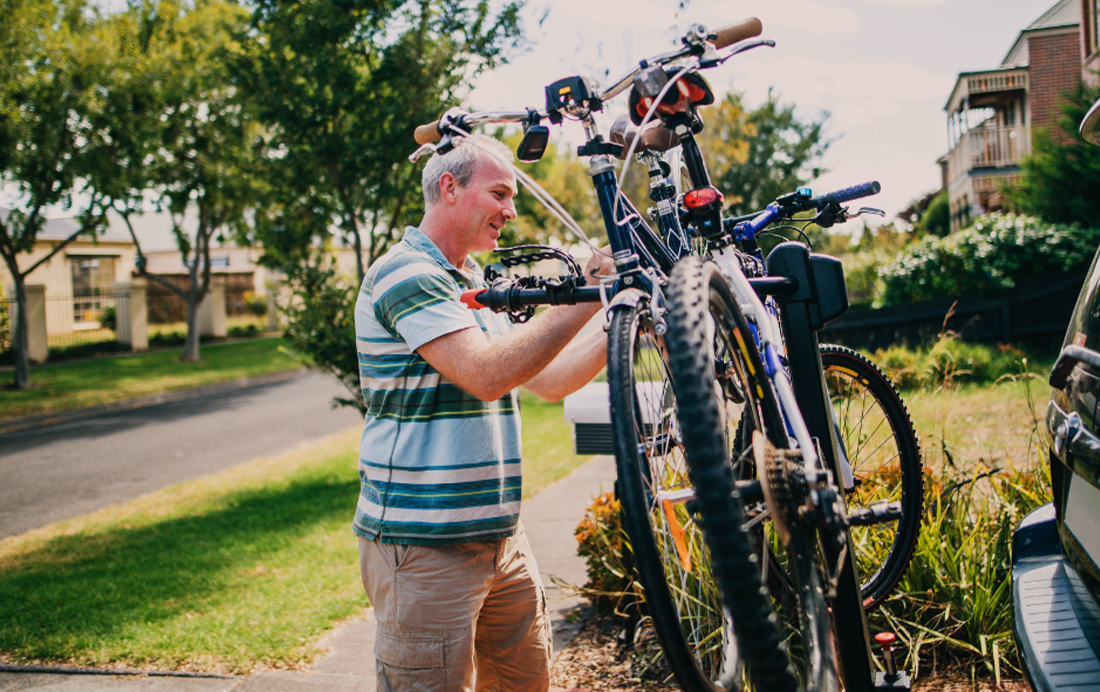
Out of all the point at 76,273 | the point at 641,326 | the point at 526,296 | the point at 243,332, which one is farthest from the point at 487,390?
the point at 76,273

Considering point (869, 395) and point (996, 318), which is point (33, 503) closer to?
point (869, 395)

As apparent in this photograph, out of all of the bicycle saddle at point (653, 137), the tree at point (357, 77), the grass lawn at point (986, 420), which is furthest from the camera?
the tree at point (357, 77)

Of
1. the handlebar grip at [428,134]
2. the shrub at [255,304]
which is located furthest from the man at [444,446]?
the shrub at [255,304]

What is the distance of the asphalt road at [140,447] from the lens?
8.45 metres

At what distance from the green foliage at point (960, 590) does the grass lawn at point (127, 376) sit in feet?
36.3

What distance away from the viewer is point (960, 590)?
3.12 meters

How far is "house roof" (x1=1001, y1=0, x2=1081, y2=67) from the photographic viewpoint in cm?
2388

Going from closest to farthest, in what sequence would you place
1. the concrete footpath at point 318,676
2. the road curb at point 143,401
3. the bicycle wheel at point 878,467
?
1. the bicycle wheel at point 878,467
2. the concrete footpath at point 318,676
3. the road curb at point 143,401

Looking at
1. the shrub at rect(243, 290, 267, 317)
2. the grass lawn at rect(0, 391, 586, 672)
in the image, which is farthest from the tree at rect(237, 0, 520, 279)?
the shrub at rect(243, 290, 267, 317)

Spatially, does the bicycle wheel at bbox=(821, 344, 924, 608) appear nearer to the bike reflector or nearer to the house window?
the bike reflector

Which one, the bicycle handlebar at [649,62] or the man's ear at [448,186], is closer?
the bicycle handlebar at [649,62]

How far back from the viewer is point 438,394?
234 cm

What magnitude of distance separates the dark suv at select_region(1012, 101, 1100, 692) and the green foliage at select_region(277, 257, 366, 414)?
21.6 feet

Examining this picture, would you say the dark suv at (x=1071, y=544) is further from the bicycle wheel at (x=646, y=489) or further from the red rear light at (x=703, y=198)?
the red rear light at (x=703, y=198)
